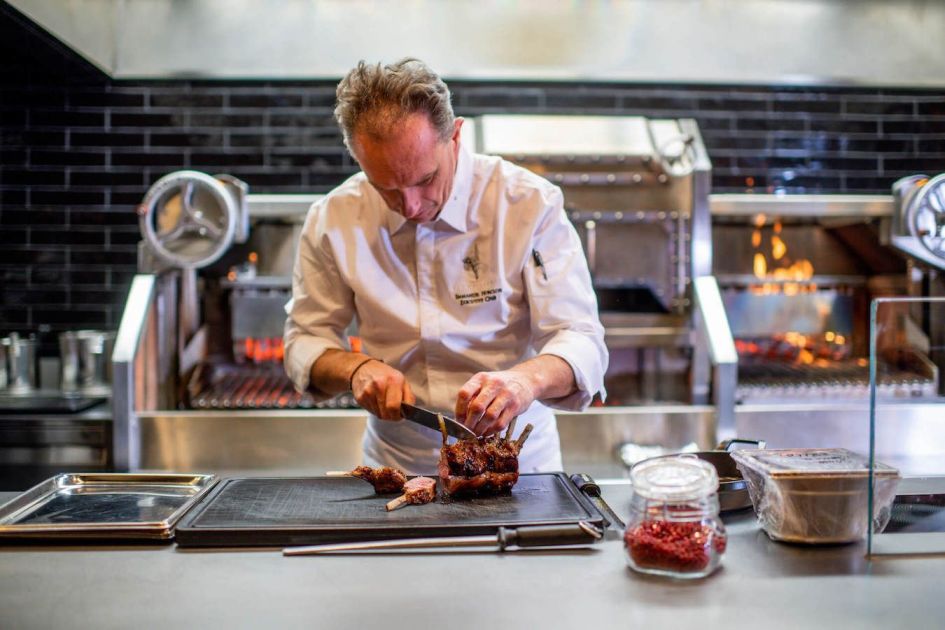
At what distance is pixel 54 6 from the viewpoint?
10.1ft

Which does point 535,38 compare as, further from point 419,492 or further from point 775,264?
point 419,492

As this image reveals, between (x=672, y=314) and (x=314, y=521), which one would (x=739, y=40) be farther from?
(x=314, y=521)

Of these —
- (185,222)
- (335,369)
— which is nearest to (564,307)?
(335,369)

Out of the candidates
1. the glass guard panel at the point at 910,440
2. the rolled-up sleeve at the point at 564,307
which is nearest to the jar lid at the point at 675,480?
the glass guard panel at the point at 910,440

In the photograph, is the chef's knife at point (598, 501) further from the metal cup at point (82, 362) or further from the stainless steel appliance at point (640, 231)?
the metal cup at point (82, 362)

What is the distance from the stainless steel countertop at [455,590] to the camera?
1.14 m

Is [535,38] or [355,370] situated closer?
[355,370]

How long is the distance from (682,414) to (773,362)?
2.85 feet

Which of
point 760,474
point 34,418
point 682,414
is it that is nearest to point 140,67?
point 34,418

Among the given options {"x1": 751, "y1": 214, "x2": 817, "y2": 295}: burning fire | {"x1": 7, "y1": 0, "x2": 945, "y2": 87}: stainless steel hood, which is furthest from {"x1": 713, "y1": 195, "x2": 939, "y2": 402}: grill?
{"x1": 7, "y1": 0, "x2": 945, "y2": 87}: stainless steel hood

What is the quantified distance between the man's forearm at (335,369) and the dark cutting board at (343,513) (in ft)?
1.04

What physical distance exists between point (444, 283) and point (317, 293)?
0.36 m

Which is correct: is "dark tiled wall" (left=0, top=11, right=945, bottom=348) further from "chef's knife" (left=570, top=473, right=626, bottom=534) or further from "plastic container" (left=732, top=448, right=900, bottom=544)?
"plastic container" (left=732, top=448, right=900, bottom=544)

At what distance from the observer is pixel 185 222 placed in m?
3.09
